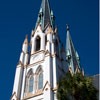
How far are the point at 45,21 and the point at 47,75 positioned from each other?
1318cm

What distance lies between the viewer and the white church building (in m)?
22.2

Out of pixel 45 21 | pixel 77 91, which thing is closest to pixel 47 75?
pixel 77 91

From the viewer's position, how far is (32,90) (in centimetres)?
2364

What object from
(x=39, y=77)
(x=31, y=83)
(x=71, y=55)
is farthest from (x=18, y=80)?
(x=71, y=55)

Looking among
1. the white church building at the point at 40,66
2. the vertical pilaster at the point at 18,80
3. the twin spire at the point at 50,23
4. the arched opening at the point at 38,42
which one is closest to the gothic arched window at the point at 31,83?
the white church building at the point at 40,66

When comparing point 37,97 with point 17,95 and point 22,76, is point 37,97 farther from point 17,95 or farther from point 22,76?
point 22,76

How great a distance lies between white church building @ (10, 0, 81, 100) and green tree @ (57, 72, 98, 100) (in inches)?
107

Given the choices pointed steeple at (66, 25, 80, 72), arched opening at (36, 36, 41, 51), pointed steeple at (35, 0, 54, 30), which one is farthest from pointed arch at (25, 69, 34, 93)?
pointed steeple at (66, 25, 80, 72)

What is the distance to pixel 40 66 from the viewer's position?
998 inches

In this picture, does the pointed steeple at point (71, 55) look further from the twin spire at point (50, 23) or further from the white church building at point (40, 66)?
the white church building at point (40, 66)

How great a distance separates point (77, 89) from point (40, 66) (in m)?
8.85

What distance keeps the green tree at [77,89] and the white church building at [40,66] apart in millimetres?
2717

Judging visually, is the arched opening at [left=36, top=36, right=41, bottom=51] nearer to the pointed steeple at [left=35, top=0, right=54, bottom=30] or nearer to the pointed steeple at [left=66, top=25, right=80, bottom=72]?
the pointed steeple at [left=35, top=0, right=54, bottom=30]

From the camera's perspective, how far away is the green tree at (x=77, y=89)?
56.9 feet
